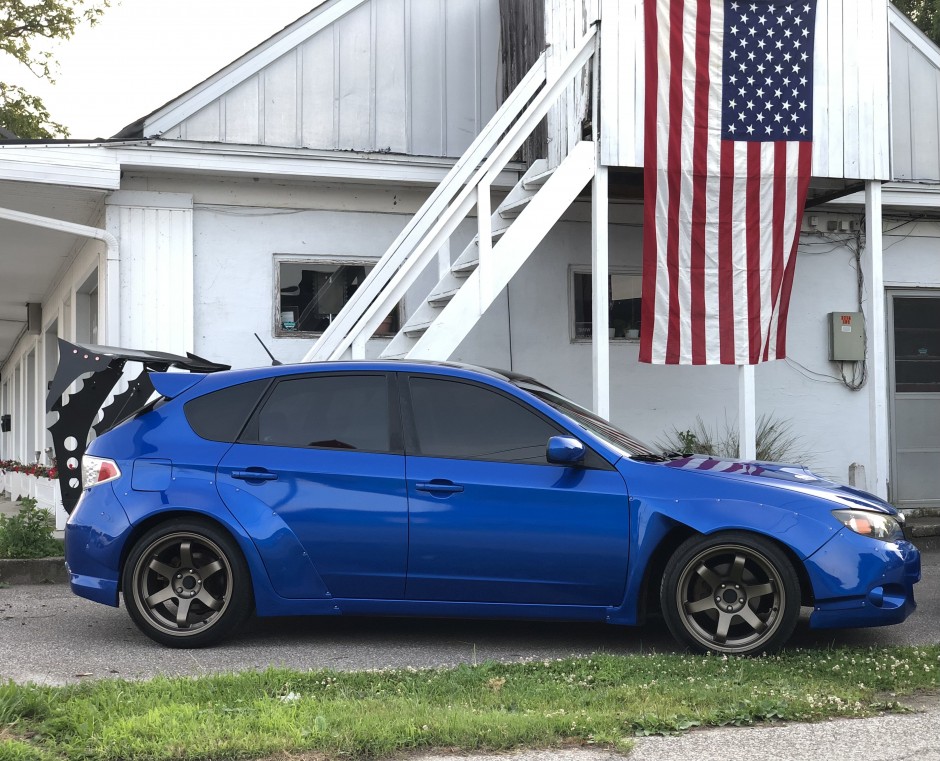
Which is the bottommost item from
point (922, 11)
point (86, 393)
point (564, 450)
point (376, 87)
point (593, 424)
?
point (564, 450)

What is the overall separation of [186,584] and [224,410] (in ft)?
3.18

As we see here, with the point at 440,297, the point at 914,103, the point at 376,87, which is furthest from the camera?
the point at 914,103

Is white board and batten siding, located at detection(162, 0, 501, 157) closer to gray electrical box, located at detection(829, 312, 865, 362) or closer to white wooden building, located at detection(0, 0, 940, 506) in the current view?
white wooden building, located at detection(0, 0, 940, 506)

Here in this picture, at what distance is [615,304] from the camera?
12062 mm

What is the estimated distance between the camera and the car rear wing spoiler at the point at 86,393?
7113 mm

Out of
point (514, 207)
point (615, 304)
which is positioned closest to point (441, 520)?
point (514, 207)

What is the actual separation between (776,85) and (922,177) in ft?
10.3

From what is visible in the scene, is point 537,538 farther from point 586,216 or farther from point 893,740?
point 586,216

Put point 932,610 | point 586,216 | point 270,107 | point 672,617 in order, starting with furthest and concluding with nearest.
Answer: point 586,216, point 270,107, point 932,610, point 672,617

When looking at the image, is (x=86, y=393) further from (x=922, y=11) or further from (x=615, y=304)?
(x=922, y=11)

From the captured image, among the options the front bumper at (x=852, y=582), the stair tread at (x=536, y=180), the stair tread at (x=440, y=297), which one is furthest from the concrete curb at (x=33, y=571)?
the front bumper at (x=852, y=582)

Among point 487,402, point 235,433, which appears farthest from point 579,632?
point 235,433

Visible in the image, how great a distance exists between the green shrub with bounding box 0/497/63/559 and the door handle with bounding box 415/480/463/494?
13.3 ft

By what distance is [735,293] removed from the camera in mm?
10172
